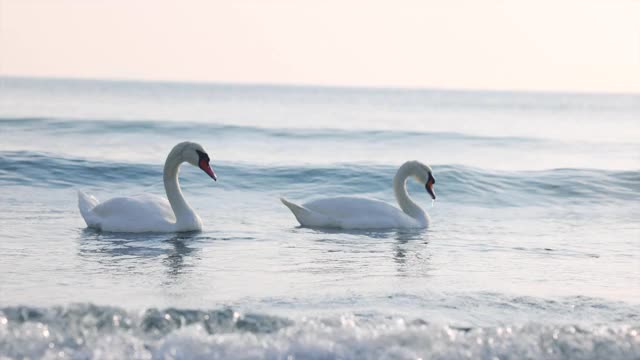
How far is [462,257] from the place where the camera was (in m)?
10.9

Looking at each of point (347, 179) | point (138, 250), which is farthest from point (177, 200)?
point (347, 179)

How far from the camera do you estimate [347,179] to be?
19641 millimetres

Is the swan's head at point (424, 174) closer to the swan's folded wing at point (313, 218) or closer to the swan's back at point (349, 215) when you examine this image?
the swan's back at point (349, 215)

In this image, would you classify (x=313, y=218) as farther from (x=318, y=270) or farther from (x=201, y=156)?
(x=318, y=270)

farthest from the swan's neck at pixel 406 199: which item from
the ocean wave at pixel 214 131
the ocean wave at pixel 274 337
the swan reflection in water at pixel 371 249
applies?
the ocean wave at pixel 214 131

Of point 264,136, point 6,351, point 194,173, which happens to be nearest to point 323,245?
point 6,351

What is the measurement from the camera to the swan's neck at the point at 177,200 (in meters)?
12.5

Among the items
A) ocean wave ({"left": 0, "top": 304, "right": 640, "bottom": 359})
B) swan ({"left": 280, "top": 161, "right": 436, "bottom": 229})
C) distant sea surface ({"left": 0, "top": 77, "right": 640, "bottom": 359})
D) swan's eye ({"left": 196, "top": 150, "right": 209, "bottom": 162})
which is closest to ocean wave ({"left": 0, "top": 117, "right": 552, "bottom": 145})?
distant sea surface ({"left": 0, "top": 77, "right": 640, "bottom": 359})

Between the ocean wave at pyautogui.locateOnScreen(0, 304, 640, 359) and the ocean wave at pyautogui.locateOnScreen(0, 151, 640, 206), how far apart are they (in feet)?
31.2

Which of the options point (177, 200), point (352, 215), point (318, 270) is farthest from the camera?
point (352, 215)

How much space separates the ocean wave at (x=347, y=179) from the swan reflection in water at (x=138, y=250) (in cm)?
553

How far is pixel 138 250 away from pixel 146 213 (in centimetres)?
154

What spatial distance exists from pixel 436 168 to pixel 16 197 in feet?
28.1

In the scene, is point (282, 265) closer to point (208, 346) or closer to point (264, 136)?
point (208, 346)
